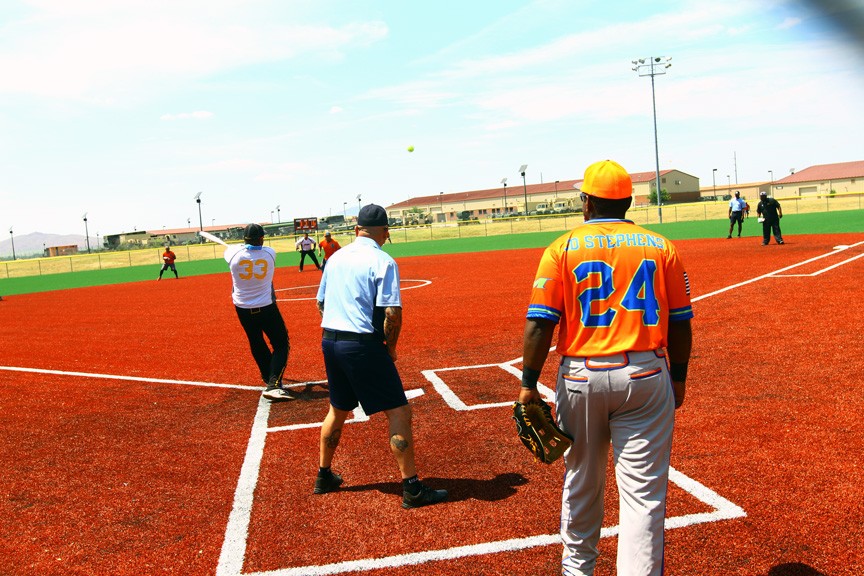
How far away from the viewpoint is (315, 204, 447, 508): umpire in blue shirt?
511 cm

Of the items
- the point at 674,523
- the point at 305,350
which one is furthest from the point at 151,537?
the point at 305,350

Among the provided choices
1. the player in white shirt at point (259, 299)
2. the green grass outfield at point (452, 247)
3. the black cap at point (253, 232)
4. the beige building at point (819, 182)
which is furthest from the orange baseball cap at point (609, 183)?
the beige building at point (819, 182)

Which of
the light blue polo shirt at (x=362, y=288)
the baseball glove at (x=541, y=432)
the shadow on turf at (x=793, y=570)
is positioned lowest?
the shadow on turf at (x=793, y=570)

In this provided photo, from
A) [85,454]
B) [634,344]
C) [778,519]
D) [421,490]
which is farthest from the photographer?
[85,454]

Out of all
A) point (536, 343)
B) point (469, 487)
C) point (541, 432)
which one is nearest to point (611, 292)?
point (536, 343)

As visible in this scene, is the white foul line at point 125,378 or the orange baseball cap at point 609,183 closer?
the orange baseball cap at point 609,183

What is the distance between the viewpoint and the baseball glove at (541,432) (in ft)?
11.7

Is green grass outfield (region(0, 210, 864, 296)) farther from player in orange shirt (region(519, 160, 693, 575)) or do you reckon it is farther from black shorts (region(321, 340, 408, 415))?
player in orange shirt (region(519, 160, 693, 575))

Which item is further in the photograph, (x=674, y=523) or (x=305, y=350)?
(x=305, y=350)

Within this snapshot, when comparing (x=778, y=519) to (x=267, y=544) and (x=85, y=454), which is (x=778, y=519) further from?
(x=85, y=454)

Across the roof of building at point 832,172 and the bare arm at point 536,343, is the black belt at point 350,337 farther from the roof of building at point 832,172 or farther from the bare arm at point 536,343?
the roof of building at point 832,172

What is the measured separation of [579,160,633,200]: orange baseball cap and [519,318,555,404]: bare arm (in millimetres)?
703

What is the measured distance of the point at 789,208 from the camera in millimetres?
53531

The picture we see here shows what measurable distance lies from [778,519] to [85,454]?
6.01 meters
